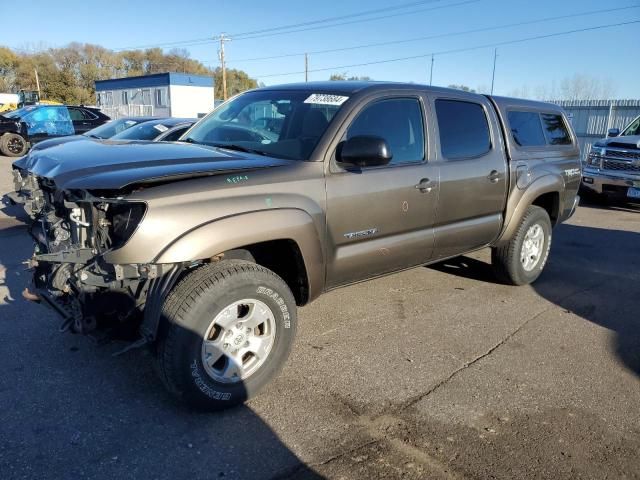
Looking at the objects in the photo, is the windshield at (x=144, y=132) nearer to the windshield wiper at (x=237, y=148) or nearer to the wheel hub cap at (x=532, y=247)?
the windshield wiper at (x=237, y=148)

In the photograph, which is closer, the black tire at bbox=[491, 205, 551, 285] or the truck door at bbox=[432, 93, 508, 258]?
the truck door at bbox=[432, 93, 508, 258]

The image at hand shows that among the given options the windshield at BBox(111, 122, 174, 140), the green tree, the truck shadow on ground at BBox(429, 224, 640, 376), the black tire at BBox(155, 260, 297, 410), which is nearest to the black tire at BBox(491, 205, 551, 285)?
the truck shadow on ground at BBox(429, 224, 640, 376)

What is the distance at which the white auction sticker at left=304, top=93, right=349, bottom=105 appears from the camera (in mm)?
3783

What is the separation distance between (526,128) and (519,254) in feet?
4.28

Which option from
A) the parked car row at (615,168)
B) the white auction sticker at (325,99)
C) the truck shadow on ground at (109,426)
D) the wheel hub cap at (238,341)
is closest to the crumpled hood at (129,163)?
the white auction sticker at (325,99)

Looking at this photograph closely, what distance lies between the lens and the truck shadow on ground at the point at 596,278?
14.9ft

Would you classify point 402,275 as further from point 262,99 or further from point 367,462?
point 367,462

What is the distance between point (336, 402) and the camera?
3.22 meters

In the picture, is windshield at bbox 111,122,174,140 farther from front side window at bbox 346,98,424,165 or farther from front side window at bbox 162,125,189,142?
front side window at bbox 346,98,424,165

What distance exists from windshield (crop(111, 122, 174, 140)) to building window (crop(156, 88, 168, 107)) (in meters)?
37.7

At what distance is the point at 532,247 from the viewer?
5.54m

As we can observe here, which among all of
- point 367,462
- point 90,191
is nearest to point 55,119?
point 90,191

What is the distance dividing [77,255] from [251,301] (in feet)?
3.25

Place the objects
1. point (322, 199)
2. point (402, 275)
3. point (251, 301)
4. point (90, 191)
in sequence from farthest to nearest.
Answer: point (402, 275) < point (322, 199) < point (251, 301) < point (90, 191)
